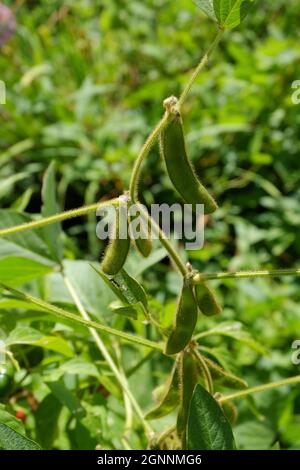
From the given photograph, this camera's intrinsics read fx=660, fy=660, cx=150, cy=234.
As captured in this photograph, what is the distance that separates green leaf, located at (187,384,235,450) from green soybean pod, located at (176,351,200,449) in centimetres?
5

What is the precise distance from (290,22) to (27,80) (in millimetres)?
862

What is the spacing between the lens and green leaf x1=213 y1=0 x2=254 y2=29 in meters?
0.52

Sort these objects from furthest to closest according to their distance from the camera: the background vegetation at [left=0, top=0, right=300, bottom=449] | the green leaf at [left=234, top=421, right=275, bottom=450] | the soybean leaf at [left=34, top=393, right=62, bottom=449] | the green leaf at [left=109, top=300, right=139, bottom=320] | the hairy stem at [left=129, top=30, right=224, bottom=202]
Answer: the background vegetation at [left=0, top=0, right=300, bottom=449] < the green leaf at [left=234, top=421, right=275, bottom=450] < the soybean leaf at [left=34, top=393, right=62, bottom=449] < the green leaf at [left=109, top=300, right=139, bottom=320] < the hairy stem at [left=129, top=30, right=224, bottom=202]

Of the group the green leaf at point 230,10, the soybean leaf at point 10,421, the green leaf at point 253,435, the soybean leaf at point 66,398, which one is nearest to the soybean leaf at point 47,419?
the soybean leaf at point 66,398

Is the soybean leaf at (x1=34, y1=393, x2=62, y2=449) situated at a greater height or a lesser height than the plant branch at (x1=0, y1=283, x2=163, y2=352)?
lesser

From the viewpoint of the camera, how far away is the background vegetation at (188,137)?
1.37 metres

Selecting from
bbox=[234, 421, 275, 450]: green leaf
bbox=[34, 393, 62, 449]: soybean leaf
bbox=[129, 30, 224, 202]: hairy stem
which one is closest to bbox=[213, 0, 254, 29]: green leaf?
bbox=[129, 30, 224, 202]: hairy stem

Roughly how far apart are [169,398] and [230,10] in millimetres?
332

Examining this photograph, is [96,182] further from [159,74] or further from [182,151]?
[182,151]

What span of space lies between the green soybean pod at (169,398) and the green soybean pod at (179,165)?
0.52 ft

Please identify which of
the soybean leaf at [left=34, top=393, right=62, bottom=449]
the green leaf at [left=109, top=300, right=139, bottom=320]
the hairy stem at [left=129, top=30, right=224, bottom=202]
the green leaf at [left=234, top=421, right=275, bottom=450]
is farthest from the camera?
the green leaf at [left=234, top=421, right=275, bottom=450]

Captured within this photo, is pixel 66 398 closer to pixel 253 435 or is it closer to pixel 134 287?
pixel 134 287

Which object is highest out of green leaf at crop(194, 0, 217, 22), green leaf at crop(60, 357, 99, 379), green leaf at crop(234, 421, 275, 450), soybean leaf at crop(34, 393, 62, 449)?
green leaf at crop(194, 0, 217, 22)

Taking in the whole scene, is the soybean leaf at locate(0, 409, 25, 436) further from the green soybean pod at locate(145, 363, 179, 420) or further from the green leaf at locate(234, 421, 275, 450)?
the green leaf at locate(234, 421, 275, 450)
